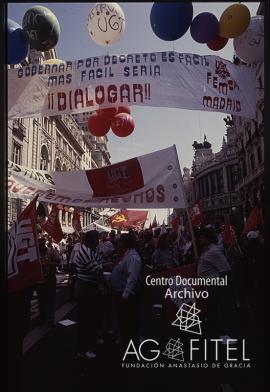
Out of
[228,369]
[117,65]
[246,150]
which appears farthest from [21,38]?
[246,150]

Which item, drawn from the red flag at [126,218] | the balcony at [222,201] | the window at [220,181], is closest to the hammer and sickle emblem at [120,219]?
the red flag at [126,218]

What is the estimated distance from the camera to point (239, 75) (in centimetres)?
523

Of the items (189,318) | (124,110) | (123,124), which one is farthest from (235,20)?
(189,318)

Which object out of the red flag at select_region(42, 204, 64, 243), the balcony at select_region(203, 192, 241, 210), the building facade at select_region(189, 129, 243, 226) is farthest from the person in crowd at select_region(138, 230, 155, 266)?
the balcony at select_region(203, 192, 241, 210)

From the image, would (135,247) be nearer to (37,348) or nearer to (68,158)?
(37,348)

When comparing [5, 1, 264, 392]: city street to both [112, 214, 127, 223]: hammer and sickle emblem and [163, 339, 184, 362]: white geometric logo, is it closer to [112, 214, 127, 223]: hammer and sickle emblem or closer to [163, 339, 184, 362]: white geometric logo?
[163, 339, 184, 362]: white geometric logo

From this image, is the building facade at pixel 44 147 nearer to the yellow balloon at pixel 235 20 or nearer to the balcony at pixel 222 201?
the yellow balloon at pixel 235 20

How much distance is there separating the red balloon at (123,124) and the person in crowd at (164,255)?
304 centimetres

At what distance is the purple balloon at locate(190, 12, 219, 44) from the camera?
4.90 meters

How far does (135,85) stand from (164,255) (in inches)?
170

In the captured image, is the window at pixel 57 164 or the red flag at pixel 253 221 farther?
the window at pixel 57 164

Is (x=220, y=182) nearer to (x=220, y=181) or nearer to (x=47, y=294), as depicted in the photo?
(x=220, y=181)

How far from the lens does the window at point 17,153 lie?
85.4 ft

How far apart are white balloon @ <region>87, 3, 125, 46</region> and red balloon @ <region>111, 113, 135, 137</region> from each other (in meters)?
1.14
